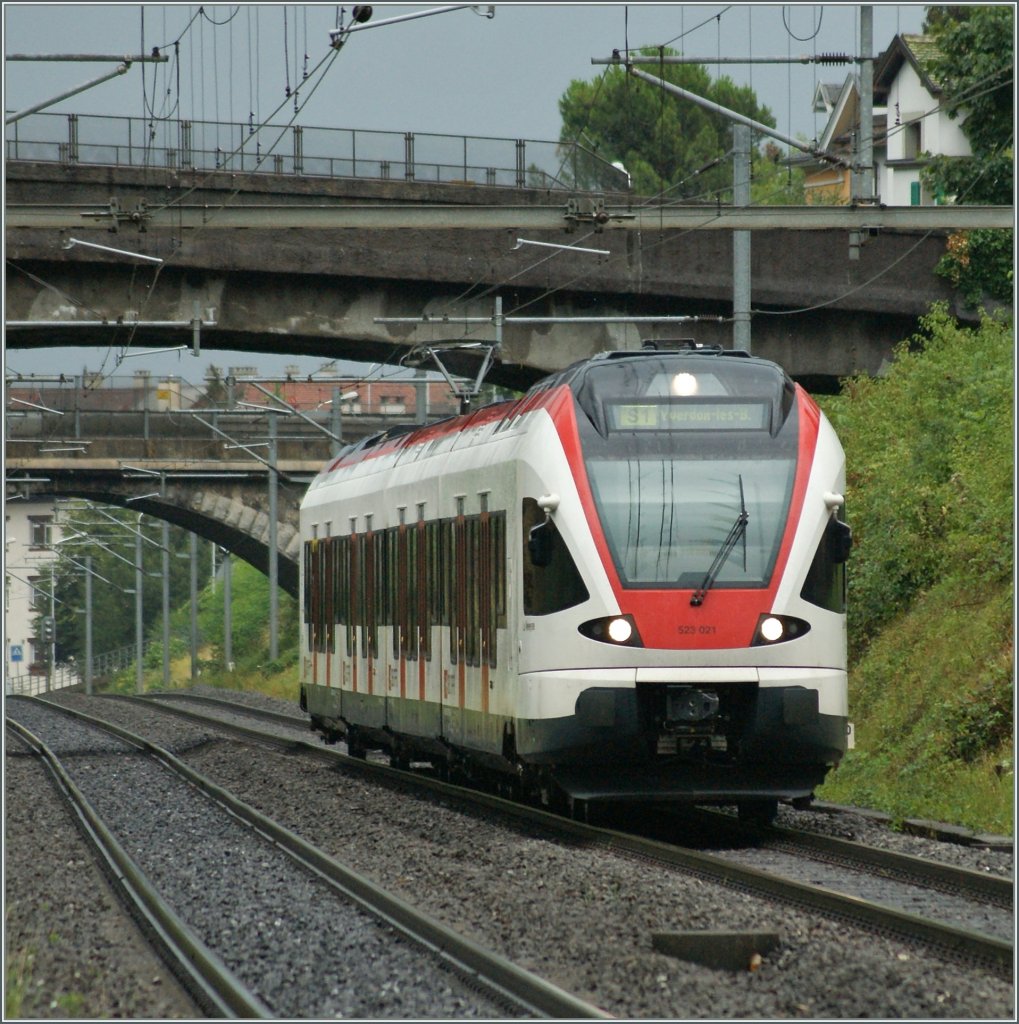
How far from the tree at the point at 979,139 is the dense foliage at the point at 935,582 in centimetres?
600

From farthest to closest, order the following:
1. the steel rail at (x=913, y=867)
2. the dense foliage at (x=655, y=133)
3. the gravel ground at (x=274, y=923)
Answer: the dense foliage at (x=655, y=133) < the steel rail at (x=913, y=867) < the gravel ground at (x=274, y=923)

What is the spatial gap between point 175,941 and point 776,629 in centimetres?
497

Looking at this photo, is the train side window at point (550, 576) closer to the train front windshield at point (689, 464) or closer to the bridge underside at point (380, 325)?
the train front windshield at point (689, 464)

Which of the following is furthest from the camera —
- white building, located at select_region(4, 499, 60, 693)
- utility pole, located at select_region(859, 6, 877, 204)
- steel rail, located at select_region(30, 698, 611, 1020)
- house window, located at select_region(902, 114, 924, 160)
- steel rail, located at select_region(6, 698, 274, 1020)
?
white building, located at select_region(4, 499, 60, 693)

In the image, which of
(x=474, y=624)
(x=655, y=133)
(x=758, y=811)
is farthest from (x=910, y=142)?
(x=758, y=811)

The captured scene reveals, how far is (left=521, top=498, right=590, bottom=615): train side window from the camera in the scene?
13.5 meters

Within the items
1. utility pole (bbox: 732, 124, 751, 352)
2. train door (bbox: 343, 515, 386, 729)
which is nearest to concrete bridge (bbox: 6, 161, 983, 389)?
utility pole (bbox: 732, 124, 751, 352)

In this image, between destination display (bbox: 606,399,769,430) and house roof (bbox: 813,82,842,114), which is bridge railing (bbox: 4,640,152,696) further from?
destination display (bbox: 606,399,769,430)

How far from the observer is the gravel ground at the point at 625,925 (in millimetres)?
7852

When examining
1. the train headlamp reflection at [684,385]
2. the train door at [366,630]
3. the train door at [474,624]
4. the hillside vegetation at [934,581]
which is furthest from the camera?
the train door at [366,630]

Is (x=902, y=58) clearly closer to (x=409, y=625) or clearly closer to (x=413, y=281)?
(x=413, y=281)

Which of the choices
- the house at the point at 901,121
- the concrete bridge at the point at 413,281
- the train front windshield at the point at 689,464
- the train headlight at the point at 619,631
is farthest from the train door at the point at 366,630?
the house at the point at 901,121

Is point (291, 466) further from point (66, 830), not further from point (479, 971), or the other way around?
point (479, 971)

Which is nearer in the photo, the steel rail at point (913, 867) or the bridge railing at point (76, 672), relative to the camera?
the steel rail at point (913, 867)
